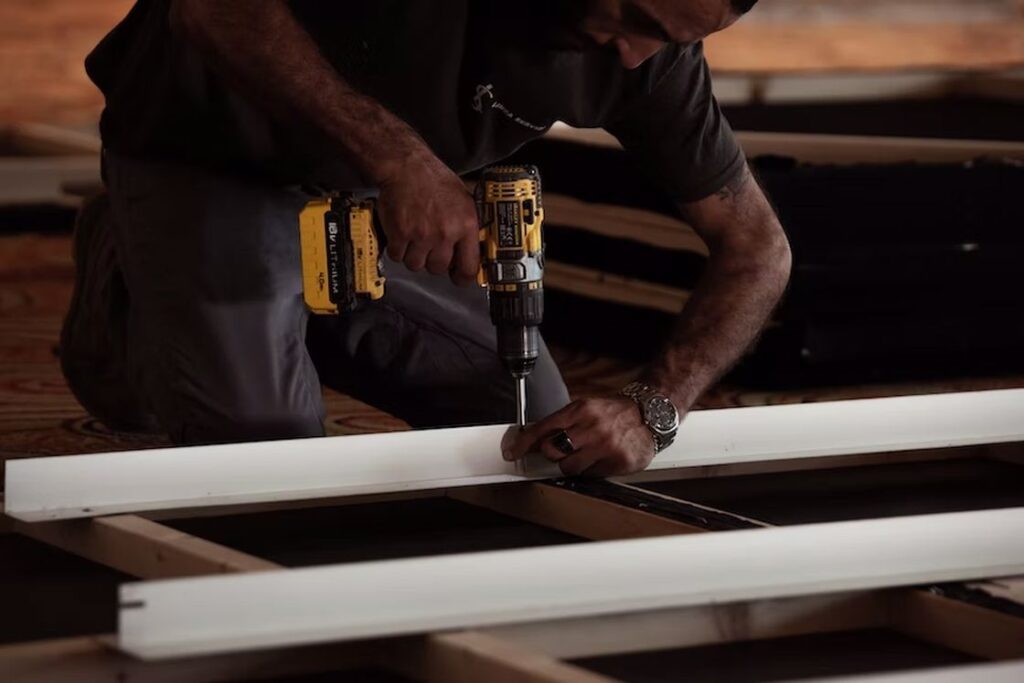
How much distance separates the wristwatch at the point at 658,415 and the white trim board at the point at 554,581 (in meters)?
0.51

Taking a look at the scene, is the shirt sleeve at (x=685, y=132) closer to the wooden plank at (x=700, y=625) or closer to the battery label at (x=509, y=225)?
the battery label at (x=509, y=225)

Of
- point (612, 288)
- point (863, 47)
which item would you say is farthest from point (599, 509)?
point (863, 47)

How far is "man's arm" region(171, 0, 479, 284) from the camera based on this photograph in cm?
212

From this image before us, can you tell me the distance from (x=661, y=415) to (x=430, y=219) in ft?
1.51

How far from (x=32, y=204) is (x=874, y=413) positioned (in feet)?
12.7

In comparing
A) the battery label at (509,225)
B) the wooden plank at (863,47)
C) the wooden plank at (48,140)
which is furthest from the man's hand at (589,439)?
the wooden plank at (863,47)

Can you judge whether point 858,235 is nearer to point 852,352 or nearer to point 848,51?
point 852,352

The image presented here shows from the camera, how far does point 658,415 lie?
2.33 meters

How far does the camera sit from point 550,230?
14.3ft

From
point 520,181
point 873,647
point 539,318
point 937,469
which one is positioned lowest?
point 873,647

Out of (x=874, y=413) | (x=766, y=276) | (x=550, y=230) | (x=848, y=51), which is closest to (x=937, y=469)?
(x=874, y=413)

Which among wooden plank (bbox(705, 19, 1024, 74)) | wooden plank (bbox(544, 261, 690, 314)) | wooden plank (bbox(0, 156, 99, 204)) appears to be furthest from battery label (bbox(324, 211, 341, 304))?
wooden plank (bbox(705, 19, 1024, 74))

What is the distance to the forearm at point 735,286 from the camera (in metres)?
2.59

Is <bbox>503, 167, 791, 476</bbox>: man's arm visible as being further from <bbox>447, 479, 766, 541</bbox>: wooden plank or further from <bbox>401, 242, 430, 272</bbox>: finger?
<bbox>401, 242, 430, 272</bbox>: finger
